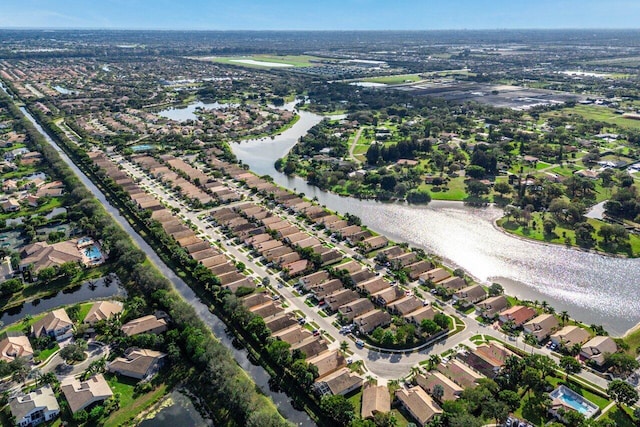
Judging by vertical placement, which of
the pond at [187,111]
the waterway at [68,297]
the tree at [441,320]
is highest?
the pond at [187,111]

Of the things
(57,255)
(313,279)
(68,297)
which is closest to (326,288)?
(313,279)

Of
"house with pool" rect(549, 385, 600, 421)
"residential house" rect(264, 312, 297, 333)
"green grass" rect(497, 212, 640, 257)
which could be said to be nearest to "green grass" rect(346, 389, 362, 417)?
"residential house" rect(264, 312, 297, 333)

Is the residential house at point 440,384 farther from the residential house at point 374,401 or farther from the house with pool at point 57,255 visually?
the house with pool at point 57,255

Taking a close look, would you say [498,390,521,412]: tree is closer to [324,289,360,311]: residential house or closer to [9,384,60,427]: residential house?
[324,289,360,311]: residential house

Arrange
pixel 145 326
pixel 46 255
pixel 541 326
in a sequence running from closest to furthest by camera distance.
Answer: pixel 145 326
pixel 541 326
pixel 46 255

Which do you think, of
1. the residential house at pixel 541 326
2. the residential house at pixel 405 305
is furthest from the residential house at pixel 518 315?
the residential house at pixel 405 305

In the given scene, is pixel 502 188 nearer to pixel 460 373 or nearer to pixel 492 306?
pixel 492 306

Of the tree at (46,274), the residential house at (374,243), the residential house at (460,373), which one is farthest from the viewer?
the residential house at (374,243)
